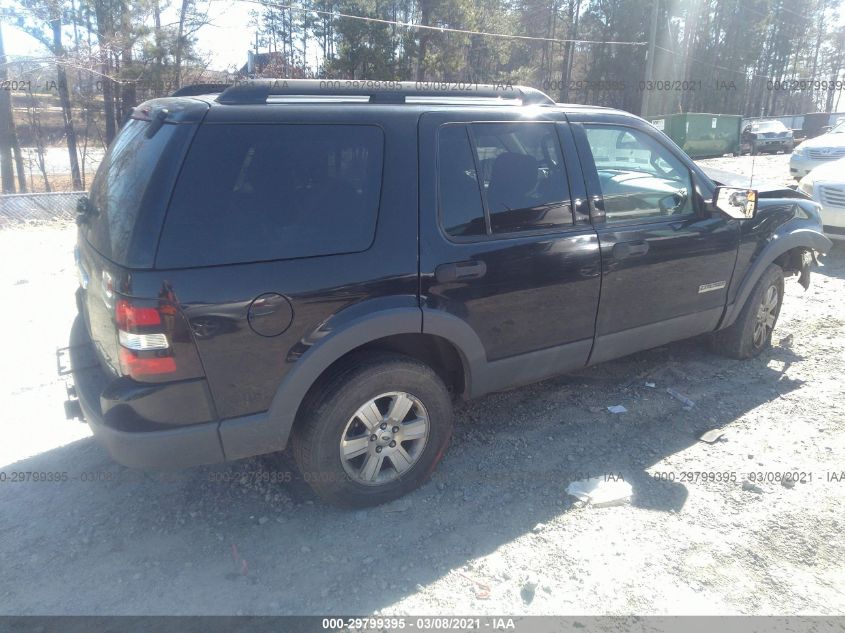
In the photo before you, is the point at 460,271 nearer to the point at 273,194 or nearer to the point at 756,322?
the point at 273,194

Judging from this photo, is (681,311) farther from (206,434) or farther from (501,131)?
(206,434)

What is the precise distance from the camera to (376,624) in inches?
101

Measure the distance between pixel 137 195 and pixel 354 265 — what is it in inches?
37.5

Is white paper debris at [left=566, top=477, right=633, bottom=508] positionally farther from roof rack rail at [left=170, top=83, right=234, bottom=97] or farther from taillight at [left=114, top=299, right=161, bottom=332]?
roof rack rail at [left=170, top=83, right=234, bottom=97]

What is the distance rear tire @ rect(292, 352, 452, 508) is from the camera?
118 inches

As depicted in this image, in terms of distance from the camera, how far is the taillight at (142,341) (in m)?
2.52

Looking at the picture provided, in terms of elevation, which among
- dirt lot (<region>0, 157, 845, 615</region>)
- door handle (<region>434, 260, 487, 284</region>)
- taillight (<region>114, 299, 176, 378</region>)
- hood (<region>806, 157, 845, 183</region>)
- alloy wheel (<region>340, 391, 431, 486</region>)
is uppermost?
hood (<region>806, 157, 845, 183</region>)

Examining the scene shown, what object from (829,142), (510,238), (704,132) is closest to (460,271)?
(510,238)

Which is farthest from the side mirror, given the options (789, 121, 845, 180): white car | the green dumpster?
the green dumpster

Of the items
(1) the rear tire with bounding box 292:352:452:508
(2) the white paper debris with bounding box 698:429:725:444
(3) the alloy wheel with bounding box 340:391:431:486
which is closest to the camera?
(1) the rear tire with bounding box 292:352:452:508

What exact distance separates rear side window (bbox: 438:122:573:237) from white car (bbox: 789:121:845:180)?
13.9m

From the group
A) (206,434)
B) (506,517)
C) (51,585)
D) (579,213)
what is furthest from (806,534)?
(51,585)

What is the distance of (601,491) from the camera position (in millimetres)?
3426

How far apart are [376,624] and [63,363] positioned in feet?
7.33
